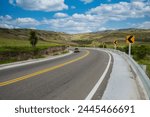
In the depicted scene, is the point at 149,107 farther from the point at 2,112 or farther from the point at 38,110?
the point at 2,112

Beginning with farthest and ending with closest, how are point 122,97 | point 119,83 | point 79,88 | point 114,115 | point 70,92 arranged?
point 119,83
point 79,88
point 70,92
point 122,97
point 114,115

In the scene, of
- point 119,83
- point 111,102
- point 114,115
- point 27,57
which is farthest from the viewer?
point 27,57

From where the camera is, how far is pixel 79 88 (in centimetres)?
1073

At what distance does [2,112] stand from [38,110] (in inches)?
39.0

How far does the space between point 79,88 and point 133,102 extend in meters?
2.94

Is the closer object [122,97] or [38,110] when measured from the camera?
[38,110]

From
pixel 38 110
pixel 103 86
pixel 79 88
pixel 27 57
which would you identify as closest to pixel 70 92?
pixel 79 88

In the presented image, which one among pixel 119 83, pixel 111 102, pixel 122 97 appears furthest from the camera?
pixel 119 83

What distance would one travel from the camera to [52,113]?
7.16 metres

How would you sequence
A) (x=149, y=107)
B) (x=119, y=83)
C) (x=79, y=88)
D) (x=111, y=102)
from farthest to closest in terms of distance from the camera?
(x=119, y=83)
(x=79, y=88)
(x=111, y=102)
(x=149, y=107)

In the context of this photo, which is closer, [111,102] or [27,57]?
[111,102]

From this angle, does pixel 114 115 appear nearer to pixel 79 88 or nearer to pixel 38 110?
pixel 38 110

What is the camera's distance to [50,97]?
9.05m

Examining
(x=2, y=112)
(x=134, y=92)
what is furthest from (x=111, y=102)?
(x=2, y=112)
